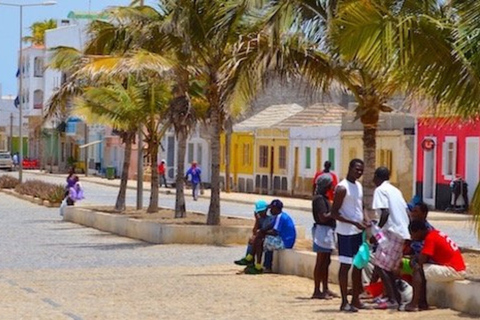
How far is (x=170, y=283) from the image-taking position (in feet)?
56.2

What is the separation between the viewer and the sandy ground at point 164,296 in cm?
1362

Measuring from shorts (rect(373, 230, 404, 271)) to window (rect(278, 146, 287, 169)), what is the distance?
4133 cm

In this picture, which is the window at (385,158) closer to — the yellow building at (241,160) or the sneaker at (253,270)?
the yellow building at (241,160)

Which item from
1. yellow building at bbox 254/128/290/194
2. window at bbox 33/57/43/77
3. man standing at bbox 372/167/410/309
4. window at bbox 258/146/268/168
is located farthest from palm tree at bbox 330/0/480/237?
window at bbox 33/57/43/77

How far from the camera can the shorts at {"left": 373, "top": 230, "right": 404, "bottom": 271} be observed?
13562 millimetres

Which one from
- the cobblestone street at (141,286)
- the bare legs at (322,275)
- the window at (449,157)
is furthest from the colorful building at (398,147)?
the bare legs at (322,275)

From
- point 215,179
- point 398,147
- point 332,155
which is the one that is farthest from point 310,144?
point 215,179

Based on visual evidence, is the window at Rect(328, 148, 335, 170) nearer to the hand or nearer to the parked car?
the hand

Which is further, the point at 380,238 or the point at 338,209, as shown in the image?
the point at 338,209

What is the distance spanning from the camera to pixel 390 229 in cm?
1349

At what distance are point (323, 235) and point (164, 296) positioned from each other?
87.3 inches

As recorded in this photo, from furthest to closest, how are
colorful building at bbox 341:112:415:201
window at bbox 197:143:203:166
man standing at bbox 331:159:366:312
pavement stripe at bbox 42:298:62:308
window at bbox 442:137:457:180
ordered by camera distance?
window at bbox 197:143:203:166
colorful building at bbox 341:112:415:201
window at bbox 442:137:457:180
pavement stripe at bbox 42:298:62:308
man standing at bbox 331:159:366:312

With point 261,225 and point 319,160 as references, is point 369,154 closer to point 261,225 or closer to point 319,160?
point 261,225

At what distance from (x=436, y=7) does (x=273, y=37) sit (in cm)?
372
